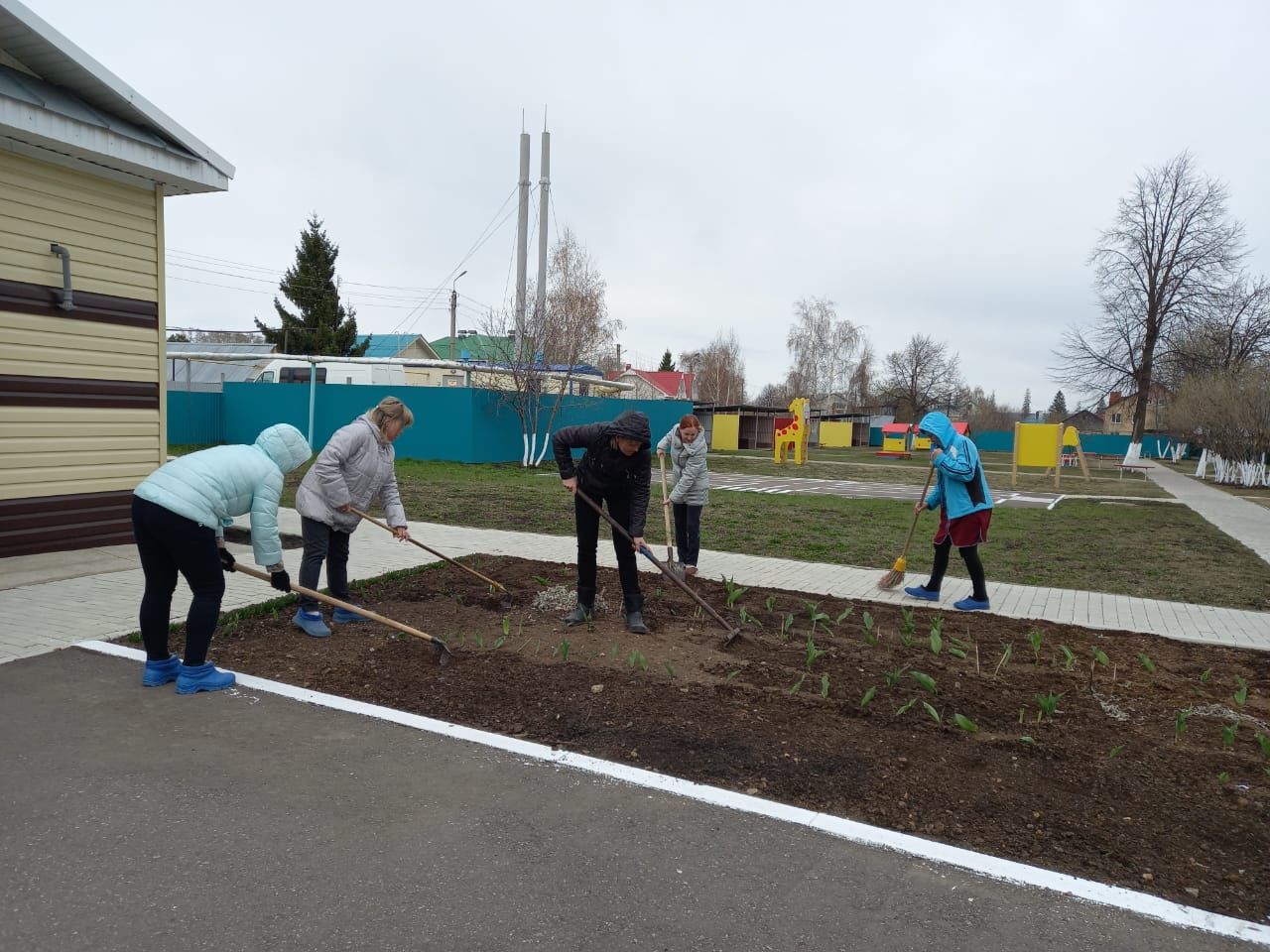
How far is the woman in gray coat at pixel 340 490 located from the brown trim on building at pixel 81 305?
13.0 ft

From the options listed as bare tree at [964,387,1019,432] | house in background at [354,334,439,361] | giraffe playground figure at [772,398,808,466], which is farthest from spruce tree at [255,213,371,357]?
bare tree at [964,387,1019,432]

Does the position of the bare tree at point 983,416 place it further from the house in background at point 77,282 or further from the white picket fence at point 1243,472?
the house in background at point 77,282

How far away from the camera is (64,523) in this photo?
7.82 m

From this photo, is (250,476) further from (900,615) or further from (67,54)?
(67,54)

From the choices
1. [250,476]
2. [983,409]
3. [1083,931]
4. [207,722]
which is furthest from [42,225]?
[983,409]

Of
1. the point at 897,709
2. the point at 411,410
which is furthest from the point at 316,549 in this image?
the point at 411,410

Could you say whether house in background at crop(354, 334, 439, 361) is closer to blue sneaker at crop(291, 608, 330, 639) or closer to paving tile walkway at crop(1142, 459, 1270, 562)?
paving tile walkway at crop(1142, 459, 1270, 562)

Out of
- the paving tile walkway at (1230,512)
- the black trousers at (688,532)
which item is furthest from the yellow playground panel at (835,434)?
the black trousers at (688,532)

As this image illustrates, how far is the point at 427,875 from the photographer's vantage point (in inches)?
107

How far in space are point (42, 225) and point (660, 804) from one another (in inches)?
303

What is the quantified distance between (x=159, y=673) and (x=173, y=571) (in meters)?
0.58

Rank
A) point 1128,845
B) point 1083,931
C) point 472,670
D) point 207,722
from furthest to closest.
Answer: point 472,670
point 207,722
point 1128,845
point 1083,931

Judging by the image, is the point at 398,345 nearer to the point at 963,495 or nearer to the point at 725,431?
the point at 725,431

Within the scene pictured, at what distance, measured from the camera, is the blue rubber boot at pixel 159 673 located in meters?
4.39
